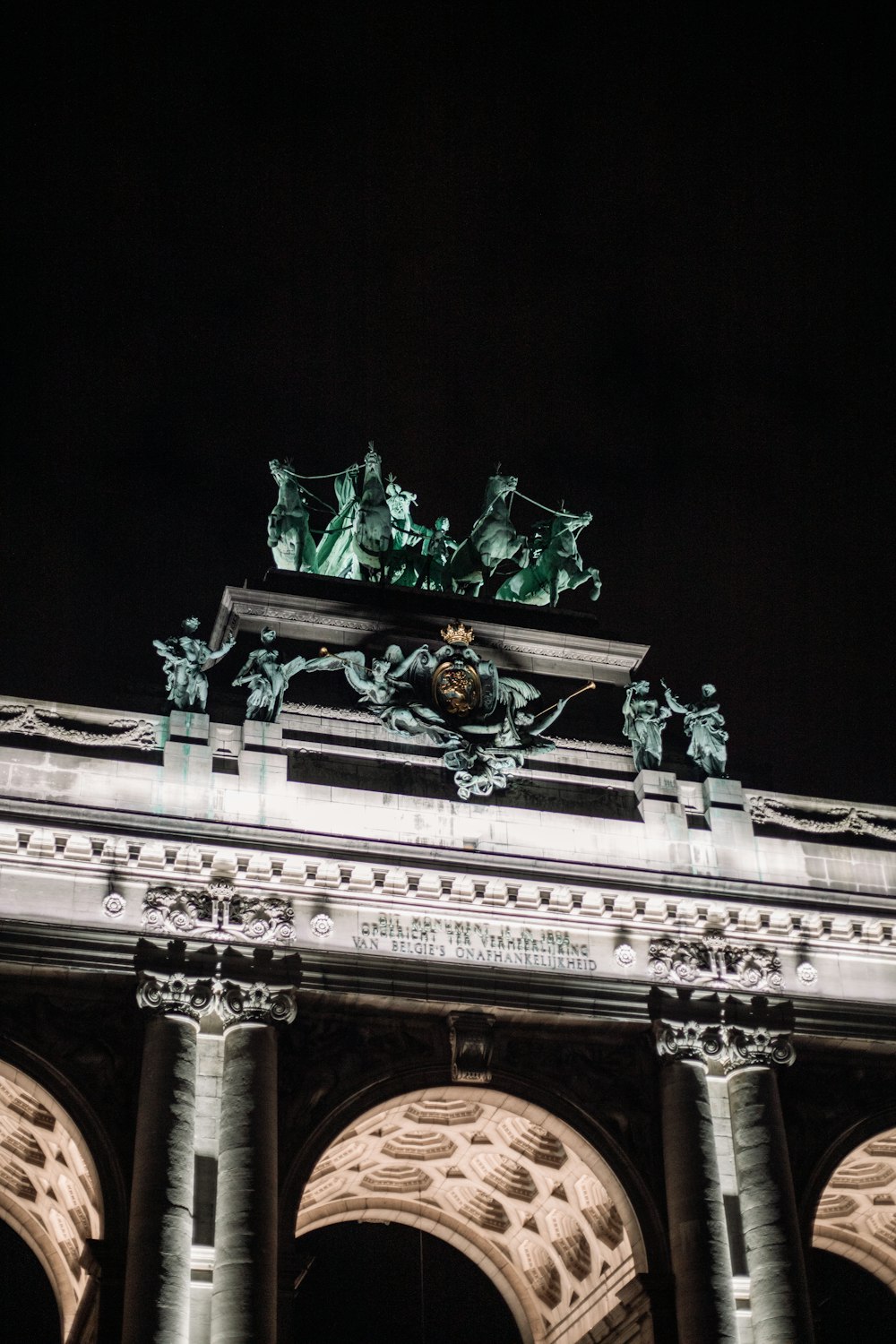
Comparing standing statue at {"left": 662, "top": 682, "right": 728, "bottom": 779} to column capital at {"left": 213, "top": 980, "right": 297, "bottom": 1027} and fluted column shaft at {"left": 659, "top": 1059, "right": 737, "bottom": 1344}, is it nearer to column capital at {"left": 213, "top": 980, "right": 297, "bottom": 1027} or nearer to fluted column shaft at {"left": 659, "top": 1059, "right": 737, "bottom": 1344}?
fluted column shaft at {"left": 659, "top": 1059, "right": 737, "bottom": 1344}

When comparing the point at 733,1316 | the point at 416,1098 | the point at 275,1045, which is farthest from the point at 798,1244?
the point at 275,1045

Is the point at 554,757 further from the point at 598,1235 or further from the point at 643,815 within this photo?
the point at 598,1235

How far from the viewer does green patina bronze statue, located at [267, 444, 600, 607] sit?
1436 inches

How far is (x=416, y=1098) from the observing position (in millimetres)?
29734

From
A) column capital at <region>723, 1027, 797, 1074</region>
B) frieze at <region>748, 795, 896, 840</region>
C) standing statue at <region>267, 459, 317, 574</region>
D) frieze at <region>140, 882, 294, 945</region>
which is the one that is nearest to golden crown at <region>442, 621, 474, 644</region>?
standing statue at <region>267, 459, 317, 574</region>

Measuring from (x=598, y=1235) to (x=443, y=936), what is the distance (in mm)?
5176

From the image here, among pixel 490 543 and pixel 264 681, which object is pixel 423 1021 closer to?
pixel 264 681

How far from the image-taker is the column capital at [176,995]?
28.3 meters

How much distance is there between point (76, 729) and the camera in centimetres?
3094

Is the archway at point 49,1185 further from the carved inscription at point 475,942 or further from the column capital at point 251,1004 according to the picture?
the carved inscription at point 475,942

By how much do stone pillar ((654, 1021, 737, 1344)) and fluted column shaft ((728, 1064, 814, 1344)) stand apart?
0.40 m

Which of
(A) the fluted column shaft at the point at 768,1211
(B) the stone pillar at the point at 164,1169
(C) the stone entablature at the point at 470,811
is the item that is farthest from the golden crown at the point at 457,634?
(A) the fluted column shaft at the point at 768,1211

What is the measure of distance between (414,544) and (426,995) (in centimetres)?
1057

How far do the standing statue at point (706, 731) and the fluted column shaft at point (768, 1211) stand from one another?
17.9 feet
